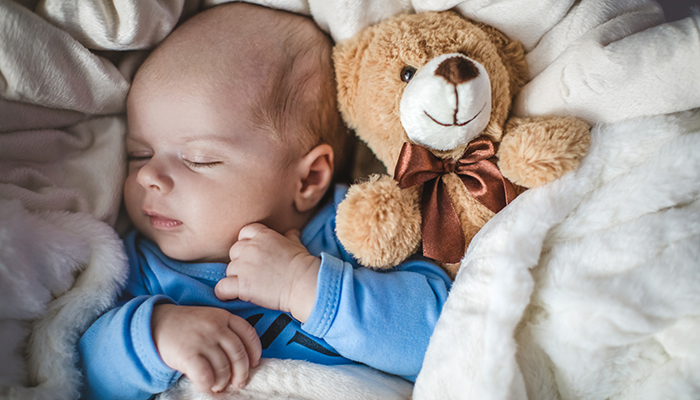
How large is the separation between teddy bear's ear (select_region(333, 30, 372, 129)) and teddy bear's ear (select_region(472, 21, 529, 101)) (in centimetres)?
26

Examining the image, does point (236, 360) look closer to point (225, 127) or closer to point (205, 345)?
point (205, 345)

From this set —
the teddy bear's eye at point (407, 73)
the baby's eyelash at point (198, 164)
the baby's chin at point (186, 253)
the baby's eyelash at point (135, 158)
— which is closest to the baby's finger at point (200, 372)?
the baby's chin at point (186, 253)

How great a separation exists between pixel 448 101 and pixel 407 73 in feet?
0.52

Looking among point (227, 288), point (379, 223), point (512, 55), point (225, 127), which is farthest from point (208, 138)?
point (512, 55)

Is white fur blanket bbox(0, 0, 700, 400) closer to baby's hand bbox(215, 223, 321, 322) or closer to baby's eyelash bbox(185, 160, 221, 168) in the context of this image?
baby's hand bbox(215, 223, 321, 322)

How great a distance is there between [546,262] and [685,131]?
343 millimetres

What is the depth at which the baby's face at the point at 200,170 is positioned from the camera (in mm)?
967

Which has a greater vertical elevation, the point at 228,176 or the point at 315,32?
the point at 315,32

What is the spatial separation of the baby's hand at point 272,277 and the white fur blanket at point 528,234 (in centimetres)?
13

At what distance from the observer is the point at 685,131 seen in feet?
2.47

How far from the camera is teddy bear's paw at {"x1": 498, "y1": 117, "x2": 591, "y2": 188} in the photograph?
2.40 ft

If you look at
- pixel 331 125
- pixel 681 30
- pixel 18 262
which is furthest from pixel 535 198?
pixel 18 262

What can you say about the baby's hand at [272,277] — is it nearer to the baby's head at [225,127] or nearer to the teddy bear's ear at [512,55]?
the baby's head at [225,127]

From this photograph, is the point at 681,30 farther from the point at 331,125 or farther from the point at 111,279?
the point at 111,279
